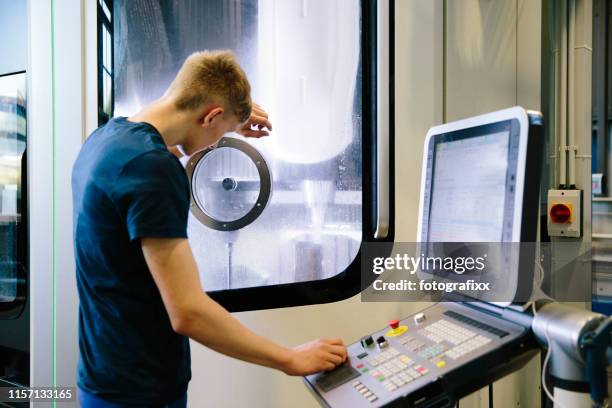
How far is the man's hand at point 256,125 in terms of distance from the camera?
1.46 m

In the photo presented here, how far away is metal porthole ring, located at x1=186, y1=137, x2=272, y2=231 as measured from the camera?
5.00 feet

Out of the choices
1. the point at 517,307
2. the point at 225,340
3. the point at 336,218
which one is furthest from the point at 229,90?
the point at 517,307

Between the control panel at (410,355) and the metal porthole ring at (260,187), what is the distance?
668 millimetres

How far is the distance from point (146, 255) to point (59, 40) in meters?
0.78

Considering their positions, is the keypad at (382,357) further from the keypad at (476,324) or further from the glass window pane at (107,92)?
the glass window pane at (107,92)

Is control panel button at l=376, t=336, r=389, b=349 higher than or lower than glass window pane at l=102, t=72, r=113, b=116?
lower

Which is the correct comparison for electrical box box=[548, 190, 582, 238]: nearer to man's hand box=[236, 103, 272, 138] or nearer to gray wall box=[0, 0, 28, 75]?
man's hand box=[236, 103, 272, 138]

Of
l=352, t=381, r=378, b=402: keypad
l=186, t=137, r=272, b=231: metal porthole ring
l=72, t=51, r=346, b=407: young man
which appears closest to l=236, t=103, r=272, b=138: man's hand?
l=186, t=137, r=272, b=231: metal porthole ring

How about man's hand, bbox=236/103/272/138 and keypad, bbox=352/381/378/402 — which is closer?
keypad, bbox=352/381/378/402

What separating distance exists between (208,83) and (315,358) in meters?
0.69

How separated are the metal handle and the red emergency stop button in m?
0.91

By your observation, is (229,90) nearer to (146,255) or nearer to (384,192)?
(146,255)

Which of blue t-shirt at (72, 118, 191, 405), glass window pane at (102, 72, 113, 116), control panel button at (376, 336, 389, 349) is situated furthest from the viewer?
glass window pane at (102, 72, 113, 116)

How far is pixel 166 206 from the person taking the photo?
2.94 ft
